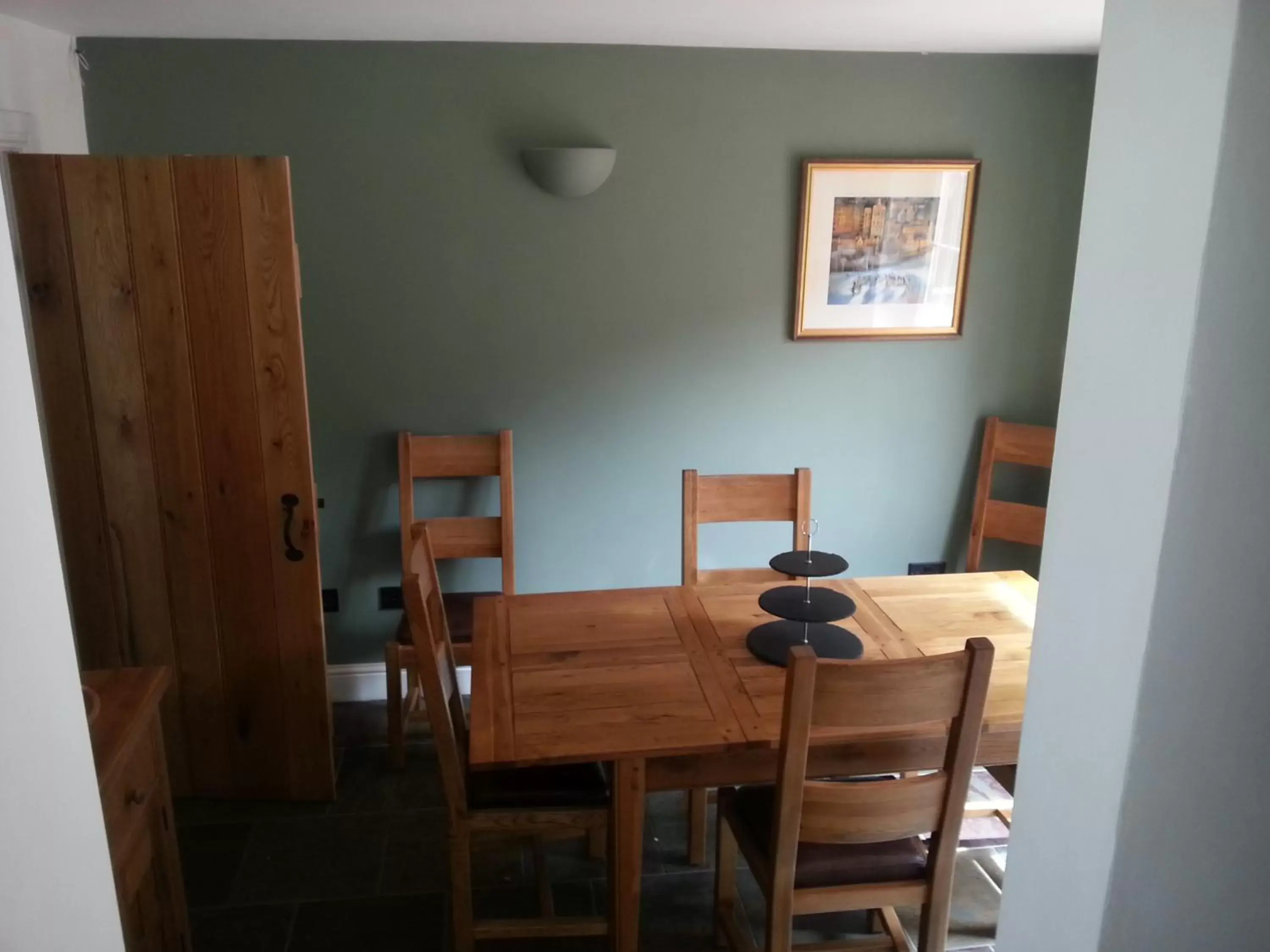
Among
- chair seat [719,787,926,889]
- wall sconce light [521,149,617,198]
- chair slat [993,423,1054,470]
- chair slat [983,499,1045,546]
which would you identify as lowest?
chair seat [719,787,926,889]

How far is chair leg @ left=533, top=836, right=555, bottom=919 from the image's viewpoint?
2285mm

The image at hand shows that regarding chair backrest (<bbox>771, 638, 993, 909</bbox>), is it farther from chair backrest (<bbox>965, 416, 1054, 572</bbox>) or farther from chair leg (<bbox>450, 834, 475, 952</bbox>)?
chair backrest (<bbox>965, 416, 1054, 572</bbox>)

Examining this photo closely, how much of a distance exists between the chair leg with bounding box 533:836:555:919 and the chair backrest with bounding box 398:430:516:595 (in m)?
0.99

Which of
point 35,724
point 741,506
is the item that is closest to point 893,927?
point 741,506

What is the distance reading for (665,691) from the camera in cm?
203

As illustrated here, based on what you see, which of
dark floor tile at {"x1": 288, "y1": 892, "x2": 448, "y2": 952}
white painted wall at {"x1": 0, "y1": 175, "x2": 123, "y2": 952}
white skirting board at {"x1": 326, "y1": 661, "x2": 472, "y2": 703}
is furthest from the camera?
white skirting board at {"x1": 326, "y1": 661, "x2": 472, "y2": 703}

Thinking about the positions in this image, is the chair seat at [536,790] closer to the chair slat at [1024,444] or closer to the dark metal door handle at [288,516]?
Answer: the dark metal door handle at [288,516]

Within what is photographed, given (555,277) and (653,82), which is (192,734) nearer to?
(555,277)

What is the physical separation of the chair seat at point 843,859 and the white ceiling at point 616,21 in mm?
2017

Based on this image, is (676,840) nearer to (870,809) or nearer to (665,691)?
(665,691)

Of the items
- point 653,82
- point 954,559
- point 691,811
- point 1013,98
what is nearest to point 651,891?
point 691,811

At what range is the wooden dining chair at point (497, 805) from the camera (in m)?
2.00

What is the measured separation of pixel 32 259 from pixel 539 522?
1.70 m

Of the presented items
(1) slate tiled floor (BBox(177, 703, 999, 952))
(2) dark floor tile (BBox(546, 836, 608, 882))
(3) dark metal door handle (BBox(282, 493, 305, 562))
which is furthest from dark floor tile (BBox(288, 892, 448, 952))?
(3) dark metal door handle (BBox(282, 493, 305, 562))
